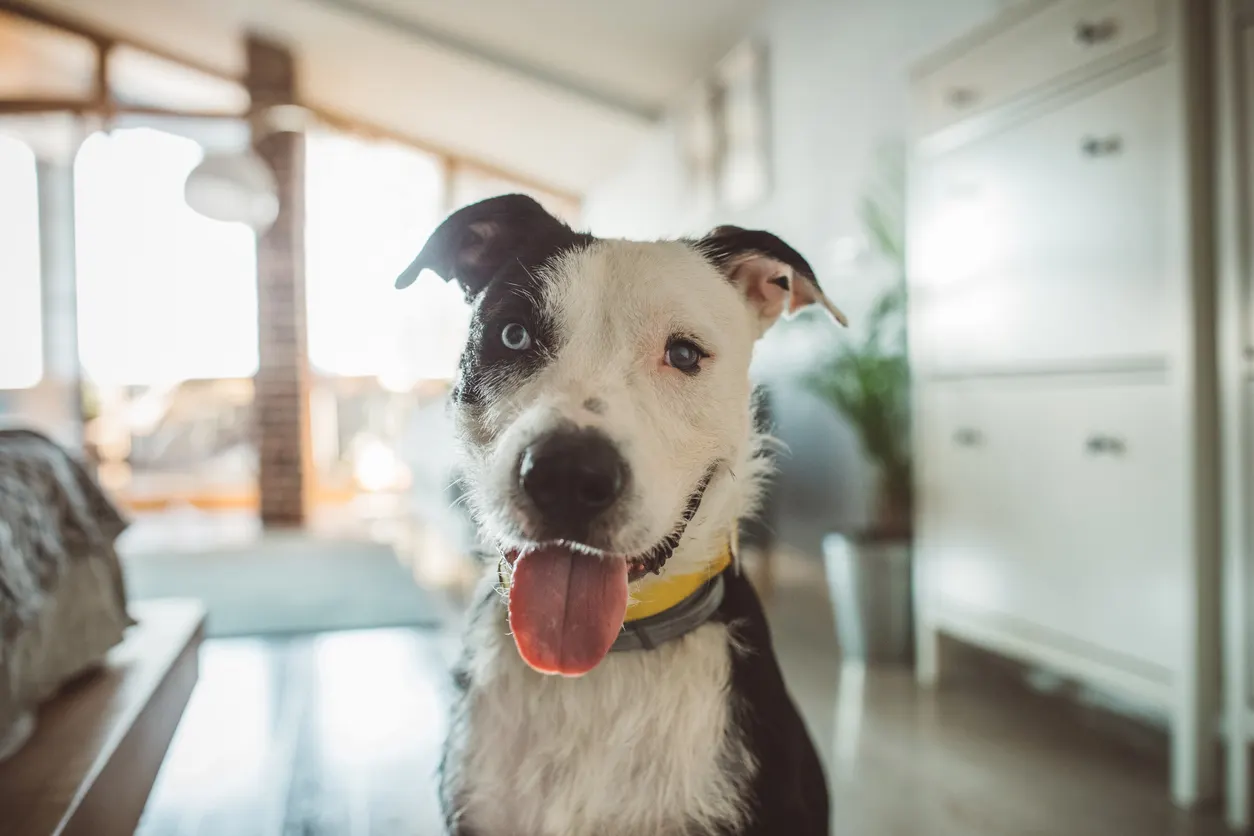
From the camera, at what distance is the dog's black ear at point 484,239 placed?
0.94 metres

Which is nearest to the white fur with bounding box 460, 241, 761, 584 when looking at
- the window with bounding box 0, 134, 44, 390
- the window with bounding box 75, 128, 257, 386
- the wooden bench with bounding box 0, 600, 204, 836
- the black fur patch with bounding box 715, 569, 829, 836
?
the black fur patch with bounding box 715, 569, 829, 836

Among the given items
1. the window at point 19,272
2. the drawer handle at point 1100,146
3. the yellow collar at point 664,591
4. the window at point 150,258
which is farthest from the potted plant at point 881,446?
the window at point 19,272

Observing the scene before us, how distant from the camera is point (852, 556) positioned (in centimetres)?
230

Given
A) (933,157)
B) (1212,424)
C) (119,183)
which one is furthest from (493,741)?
(119,183)

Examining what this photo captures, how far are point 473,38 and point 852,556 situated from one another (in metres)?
4.10

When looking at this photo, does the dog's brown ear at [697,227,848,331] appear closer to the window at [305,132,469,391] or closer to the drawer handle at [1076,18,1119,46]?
the drawer handle at [1076,18,1119,46]

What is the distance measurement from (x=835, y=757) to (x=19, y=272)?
22.1ft

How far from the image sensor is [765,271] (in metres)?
1.04

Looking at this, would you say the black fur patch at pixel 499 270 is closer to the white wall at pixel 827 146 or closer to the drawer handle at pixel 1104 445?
the drawer handle at pixel 1104 445

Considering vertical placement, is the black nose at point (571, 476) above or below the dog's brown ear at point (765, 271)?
below

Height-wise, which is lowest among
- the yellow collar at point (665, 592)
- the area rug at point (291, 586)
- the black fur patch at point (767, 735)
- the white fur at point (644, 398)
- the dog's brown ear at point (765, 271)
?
the area rug at point (291, 586)

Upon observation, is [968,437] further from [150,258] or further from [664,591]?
[150,258]

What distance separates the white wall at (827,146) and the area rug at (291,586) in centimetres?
153

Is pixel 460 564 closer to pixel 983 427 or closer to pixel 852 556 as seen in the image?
pixel 852 556
